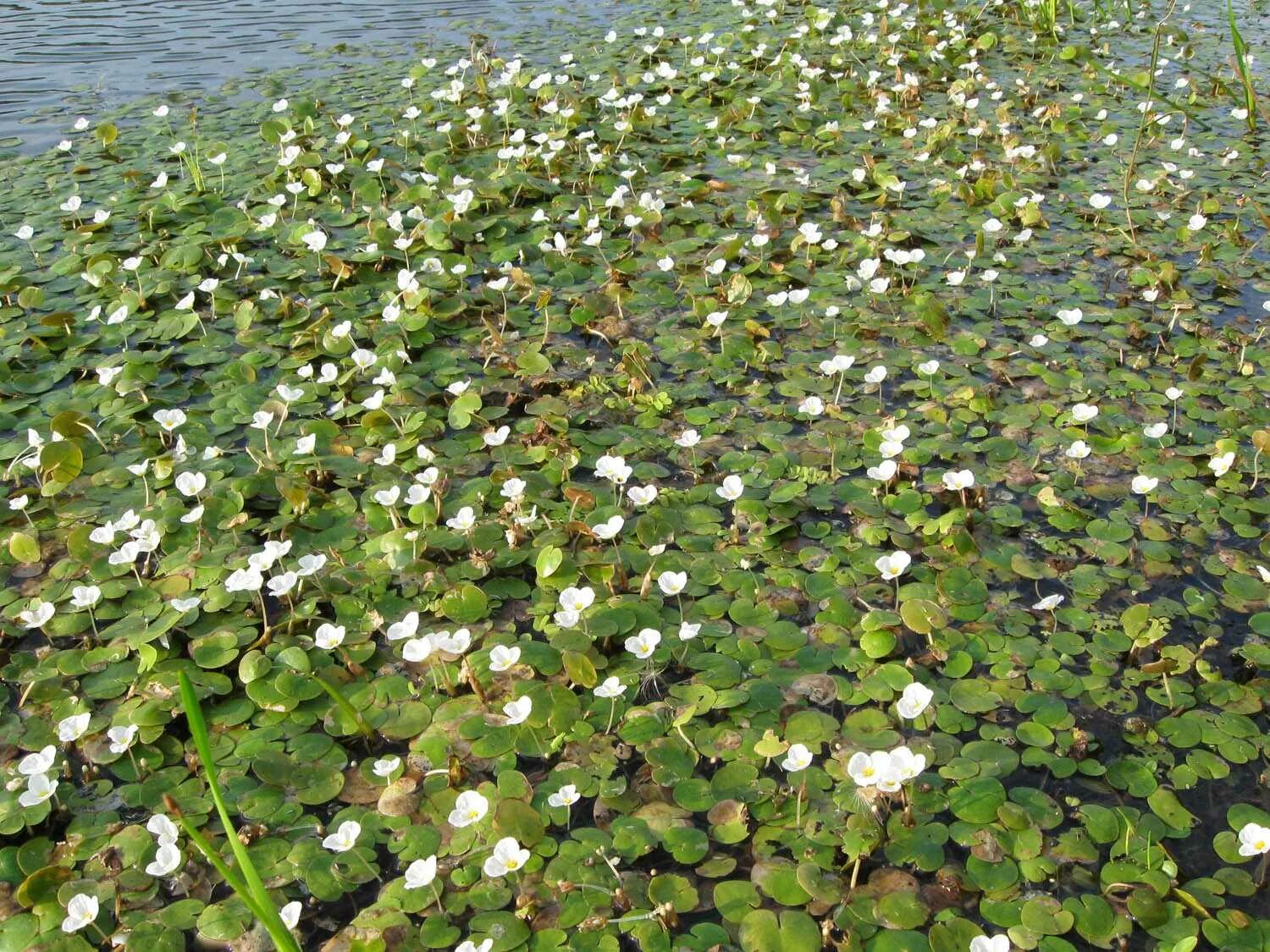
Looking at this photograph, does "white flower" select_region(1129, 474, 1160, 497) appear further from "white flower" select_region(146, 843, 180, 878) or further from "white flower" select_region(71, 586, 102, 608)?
"white flower" select_region(71, 586, 102, 608)

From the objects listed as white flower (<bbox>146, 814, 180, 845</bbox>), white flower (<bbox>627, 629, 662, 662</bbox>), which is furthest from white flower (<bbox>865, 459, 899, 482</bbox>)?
white flower (<bbox>146, 814, 180, 845</bbox>)

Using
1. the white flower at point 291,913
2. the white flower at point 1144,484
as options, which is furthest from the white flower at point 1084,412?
the white flower at point 291,913

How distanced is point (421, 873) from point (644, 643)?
812 millimetres

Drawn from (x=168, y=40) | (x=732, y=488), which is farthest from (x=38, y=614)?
(x=168, y=40)

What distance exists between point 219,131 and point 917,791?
6071mm

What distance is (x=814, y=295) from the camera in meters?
4.61

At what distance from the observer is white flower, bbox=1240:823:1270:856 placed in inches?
83.0

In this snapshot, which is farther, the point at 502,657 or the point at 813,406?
the point at 813,406

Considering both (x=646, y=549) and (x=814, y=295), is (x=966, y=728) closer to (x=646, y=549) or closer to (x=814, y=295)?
(x=646, y=549)

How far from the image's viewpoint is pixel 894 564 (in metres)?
2.86

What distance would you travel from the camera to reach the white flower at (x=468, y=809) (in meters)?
2.28

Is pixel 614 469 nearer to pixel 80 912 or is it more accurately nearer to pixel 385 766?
pixel 385 766

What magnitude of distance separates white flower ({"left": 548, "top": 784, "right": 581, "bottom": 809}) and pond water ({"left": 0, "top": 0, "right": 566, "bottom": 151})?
19.7 ft

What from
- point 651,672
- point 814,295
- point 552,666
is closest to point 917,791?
point 651,672
